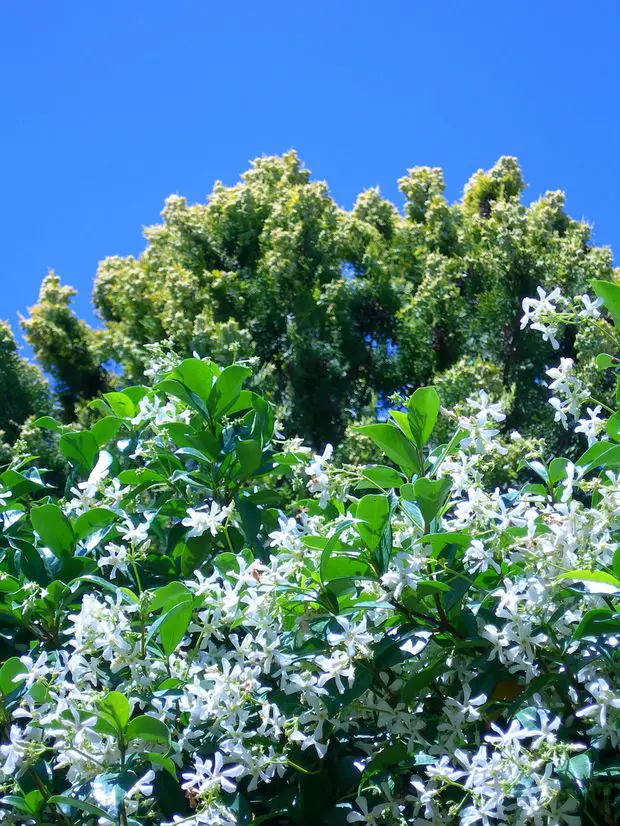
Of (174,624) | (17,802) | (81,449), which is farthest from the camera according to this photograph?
(81,449)

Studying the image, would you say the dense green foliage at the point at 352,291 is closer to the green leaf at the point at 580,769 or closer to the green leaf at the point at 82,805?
the green leaf at the point at 82,805

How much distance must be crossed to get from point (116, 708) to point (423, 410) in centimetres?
69

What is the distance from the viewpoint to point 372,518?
1.39 metres

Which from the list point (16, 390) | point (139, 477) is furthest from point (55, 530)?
point (16, 390)

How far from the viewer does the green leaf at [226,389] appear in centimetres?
190

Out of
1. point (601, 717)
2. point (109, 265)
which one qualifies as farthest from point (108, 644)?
point (109, 265)

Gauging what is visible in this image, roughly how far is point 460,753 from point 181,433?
2.97 ft

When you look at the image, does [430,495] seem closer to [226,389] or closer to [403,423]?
[403,423]

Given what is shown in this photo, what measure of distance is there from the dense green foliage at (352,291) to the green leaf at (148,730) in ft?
20.4

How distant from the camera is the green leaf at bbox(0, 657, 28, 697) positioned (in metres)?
1.48

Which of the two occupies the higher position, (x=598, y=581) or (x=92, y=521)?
(x=92, y=521)

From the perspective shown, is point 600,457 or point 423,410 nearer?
point 600,457

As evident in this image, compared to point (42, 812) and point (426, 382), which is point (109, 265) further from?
point (42, 812)

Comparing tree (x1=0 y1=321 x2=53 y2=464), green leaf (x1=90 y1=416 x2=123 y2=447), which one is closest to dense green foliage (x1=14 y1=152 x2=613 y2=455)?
tree (x1=0 y1=321 x2=53 y2=464)
